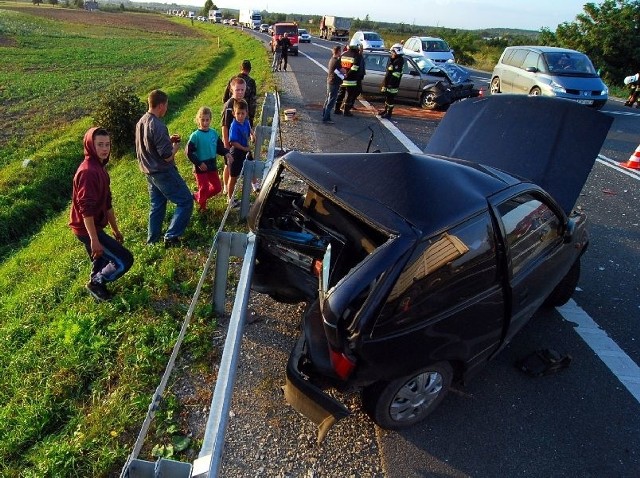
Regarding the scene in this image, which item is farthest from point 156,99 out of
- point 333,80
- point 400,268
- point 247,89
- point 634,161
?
point 634,161

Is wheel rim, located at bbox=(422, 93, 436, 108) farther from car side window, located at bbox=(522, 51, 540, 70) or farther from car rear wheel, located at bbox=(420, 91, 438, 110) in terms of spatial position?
car side window, located at bbox=(522, 51, 540, 70)

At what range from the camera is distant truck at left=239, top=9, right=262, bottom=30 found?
63.2m

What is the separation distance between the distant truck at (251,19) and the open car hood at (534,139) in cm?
6320

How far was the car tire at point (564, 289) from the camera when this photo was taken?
4.51 meters

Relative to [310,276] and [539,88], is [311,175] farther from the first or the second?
[539,88]

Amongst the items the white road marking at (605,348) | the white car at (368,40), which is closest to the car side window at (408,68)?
the white road marking at (605,348)

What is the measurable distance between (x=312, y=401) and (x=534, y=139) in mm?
3931

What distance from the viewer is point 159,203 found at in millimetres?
5234

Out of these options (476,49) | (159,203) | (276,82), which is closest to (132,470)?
(159,203)

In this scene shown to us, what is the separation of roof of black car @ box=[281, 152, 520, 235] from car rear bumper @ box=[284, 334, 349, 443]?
3.50 ft

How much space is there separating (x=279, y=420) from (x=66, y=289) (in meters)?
3.30

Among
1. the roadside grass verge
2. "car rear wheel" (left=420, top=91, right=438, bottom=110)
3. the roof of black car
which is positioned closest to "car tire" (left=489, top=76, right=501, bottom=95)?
"car rear wheel" (left=420, top=91, right=438, bottom=110)

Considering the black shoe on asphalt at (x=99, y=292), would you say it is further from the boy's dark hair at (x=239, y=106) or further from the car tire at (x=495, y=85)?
the car tire at (x=495, y=85)

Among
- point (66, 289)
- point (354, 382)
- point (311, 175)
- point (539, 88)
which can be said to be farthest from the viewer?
point (539, 88)
